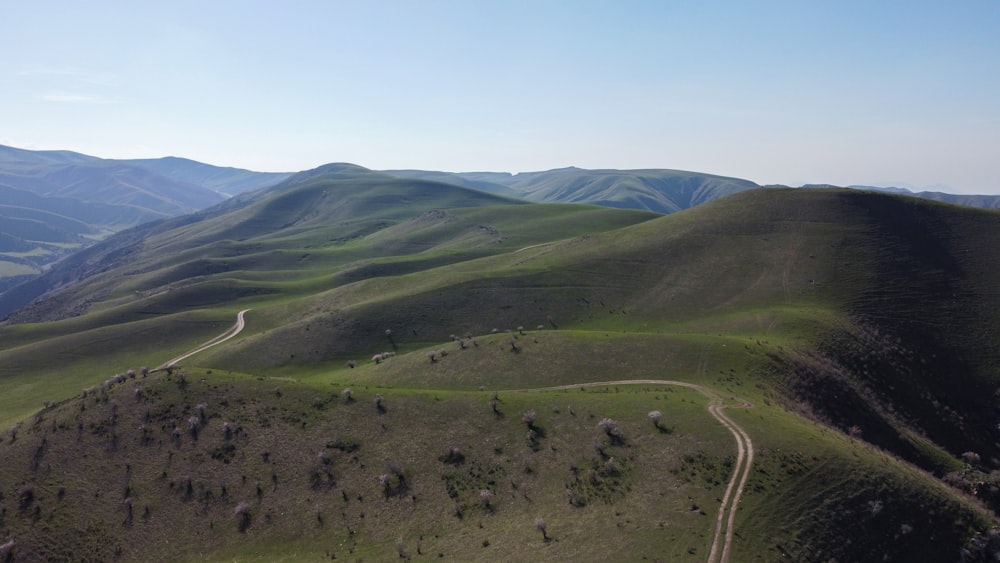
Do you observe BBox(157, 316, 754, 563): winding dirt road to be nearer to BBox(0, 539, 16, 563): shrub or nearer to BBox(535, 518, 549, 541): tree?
BBox(535, 518, 549, 541): tree

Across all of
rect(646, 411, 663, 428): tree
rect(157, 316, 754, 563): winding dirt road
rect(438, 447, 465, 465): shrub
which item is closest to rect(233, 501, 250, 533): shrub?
rect(438, 447, 465, 465): shrub

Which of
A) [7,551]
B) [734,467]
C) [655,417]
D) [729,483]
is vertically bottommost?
[7,551]

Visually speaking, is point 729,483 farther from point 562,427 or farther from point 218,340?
point 218,340

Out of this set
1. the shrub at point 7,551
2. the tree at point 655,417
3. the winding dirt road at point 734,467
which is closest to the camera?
the winding dirt road at point 734,467

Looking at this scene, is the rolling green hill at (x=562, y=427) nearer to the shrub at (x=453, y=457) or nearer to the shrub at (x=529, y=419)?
the shrub at (x=529, y=419)

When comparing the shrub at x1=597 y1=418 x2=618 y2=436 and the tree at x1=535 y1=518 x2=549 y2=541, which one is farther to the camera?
the shrub at x1=597 y1=418 x2=618 y2=436

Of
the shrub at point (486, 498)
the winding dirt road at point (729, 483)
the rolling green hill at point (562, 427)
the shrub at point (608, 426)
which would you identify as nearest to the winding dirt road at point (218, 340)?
the rolling green hill at point (562, 427)

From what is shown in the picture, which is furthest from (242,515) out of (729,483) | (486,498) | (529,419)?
(729,483)

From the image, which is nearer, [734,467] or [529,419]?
[734,467]
